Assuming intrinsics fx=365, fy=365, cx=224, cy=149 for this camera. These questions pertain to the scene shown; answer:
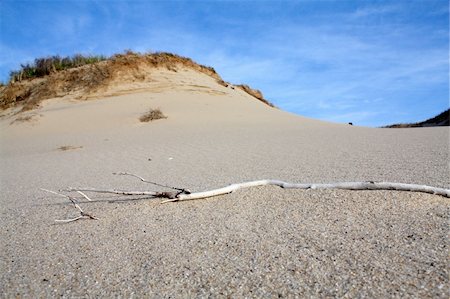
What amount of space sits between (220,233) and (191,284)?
44cm

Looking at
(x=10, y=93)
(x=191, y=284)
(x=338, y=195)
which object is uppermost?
(x=10, y=93)

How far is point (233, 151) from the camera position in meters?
4.46

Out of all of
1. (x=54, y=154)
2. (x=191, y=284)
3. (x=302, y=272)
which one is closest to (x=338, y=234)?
(x=302, y=272)

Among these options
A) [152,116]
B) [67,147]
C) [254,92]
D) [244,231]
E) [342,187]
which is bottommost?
[244,231]

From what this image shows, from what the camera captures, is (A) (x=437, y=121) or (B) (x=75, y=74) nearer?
(B) (x=75, y=74)

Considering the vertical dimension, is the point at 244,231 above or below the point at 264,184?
below

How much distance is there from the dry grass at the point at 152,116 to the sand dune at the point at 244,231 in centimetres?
319

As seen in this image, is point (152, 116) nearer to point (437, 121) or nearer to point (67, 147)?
point (67, 147)

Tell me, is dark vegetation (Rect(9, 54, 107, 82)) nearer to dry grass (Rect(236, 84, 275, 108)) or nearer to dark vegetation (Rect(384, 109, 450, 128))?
dry grass (Rect(236, 84, 275, 108))

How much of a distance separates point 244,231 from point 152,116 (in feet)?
20.0

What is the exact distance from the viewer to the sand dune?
1.26 metres

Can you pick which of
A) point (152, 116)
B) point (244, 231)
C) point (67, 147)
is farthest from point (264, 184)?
point (152, 116)

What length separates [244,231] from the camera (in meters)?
1.70

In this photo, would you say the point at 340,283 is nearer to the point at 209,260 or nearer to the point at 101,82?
the point at 209,260
